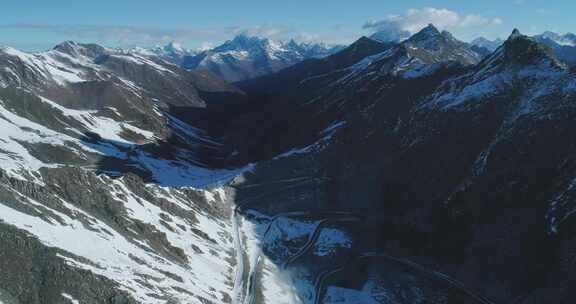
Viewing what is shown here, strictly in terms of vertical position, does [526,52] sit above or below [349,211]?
above

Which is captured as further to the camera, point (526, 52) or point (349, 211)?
point (526, 52)

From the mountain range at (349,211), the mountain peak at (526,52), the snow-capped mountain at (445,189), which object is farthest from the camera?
the mountain peak at (526,52)

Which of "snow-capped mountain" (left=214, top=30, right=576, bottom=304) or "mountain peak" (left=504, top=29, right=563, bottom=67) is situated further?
"mountain peak" (left=504, top=29, right=563, bottom=67)

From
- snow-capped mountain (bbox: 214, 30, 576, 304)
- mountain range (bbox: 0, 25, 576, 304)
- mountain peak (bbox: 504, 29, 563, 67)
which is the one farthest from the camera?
mountain peak (bbox: 504, 29, 563, 67)

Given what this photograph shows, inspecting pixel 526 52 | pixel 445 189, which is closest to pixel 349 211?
pixel 445 189

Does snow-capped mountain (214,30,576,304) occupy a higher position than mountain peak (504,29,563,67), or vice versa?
mountain peak (504,29,563,67)

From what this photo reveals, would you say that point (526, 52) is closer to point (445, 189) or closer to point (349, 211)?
point (445, 189)

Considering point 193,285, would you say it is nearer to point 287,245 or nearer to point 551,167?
point 287,245

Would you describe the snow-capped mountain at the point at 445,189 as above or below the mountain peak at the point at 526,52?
below

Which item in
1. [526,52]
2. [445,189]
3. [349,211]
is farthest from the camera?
[526,52]

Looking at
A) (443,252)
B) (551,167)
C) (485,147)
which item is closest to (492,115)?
(485,147)

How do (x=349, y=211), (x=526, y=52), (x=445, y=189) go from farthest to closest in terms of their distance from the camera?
(x=526, y=52), (x=349, y=211), (x=445, y=189)
